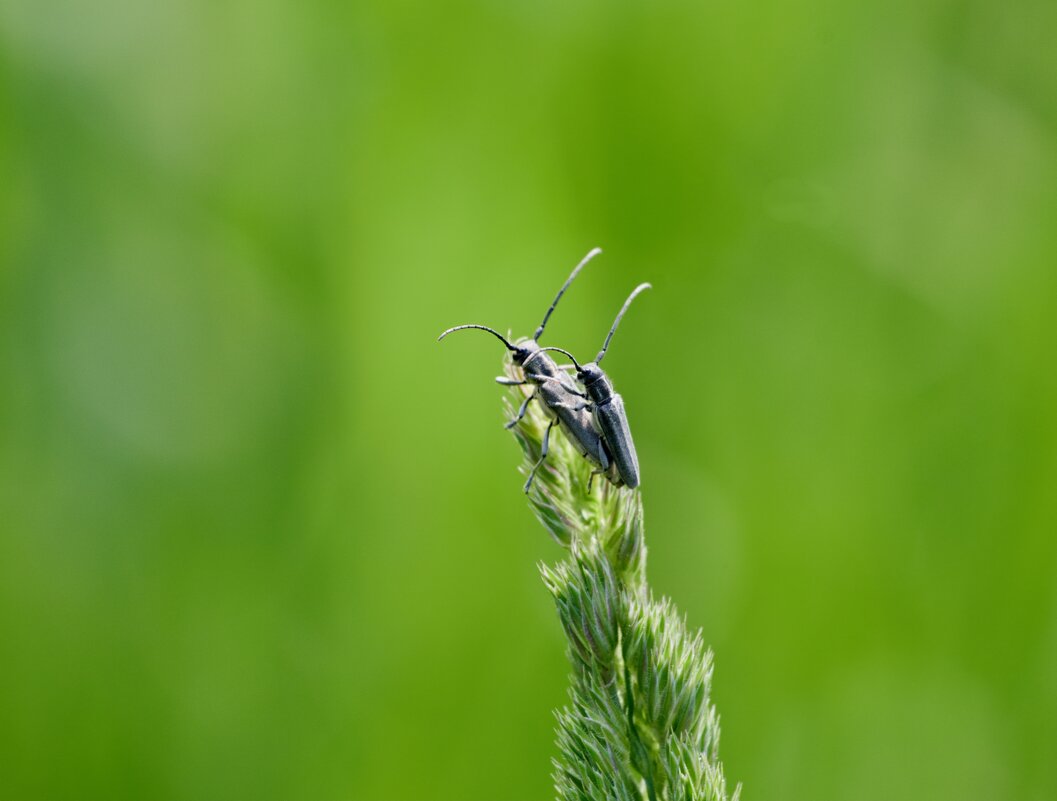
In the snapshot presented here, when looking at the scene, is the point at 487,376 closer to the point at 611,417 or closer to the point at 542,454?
the point at 611,417

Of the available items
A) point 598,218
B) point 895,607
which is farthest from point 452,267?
point 895,607

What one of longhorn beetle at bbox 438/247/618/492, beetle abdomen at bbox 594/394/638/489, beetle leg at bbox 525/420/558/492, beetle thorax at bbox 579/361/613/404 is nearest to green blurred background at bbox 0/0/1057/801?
longhorn beetle at bbox 438/247/618/492

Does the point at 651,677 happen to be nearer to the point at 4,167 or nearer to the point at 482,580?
the point at 482,580

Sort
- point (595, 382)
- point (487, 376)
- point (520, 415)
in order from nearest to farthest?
point (520, 415) → point (595, 382) → point (487, 376)

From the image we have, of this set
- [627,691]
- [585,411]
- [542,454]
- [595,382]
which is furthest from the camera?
[595,382]

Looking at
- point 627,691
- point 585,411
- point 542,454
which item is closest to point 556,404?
point 585,411

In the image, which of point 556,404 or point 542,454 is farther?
point 556,404
